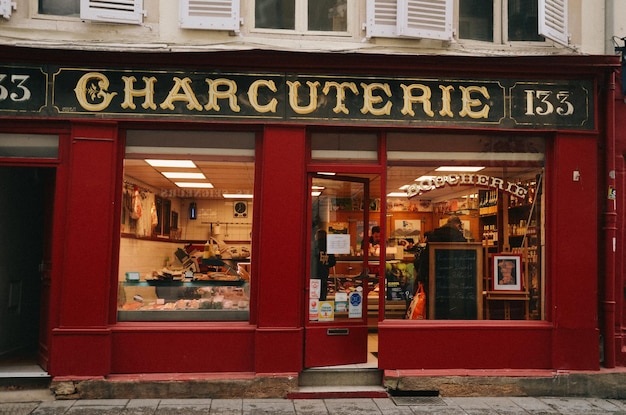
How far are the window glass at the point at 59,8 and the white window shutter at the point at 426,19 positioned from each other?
4133mm

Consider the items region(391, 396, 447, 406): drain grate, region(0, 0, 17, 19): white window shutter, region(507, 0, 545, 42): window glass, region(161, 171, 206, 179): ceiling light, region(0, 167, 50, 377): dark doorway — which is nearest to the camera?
region(391, 396, 447, 406): drain grate

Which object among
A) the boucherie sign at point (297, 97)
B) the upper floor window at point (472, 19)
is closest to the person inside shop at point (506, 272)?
the boucherie sign at point (297, 97)

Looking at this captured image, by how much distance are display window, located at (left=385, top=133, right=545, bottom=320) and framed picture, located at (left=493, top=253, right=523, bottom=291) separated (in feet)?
0.04

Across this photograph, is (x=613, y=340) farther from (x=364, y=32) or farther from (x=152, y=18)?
(x=152, y=18)

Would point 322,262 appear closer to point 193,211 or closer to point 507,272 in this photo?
point 193,211

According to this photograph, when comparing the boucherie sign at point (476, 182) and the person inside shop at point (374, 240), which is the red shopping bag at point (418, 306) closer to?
the person inside shop at point (374, 240)

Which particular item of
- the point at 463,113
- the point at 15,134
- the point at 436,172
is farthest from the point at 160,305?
the point at 463,113

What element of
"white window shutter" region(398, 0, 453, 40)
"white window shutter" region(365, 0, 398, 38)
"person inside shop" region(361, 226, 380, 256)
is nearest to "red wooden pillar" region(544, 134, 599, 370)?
"white window shutter" region(398, 0, 453, 40)

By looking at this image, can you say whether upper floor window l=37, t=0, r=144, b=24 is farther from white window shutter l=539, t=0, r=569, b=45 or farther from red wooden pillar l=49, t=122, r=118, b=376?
white window shutter l=539, t=0, r=569, b=45

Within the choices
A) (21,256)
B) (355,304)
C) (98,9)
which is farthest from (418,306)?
(21,256)

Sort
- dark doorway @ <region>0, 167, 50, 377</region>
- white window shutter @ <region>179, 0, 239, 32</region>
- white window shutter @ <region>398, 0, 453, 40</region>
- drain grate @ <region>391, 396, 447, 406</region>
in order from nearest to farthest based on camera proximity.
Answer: drain grate @ <region>391, 396, 447, 406</region> < white window shutter @ <region>179, 0, 239, 32</region> < white window shutter @ <region>398, 0, 453, 40</region> < dark doorway @ <region>0, 167, 50, 377</region>

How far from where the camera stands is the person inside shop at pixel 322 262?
867 cm

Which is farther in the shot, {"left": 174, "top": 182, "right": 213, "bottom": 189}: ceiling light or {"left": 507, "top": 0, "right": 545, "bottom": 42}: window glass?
{"left": 507, "top": 0, "right": 545, "bottom": 42}: window glass

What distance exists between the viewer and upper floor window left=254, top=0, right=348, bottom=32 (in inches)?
341
